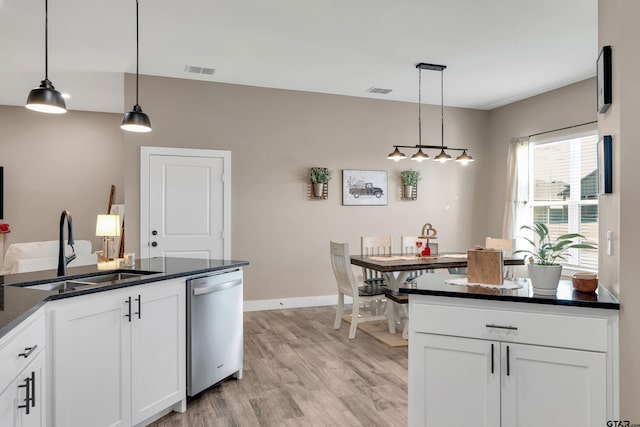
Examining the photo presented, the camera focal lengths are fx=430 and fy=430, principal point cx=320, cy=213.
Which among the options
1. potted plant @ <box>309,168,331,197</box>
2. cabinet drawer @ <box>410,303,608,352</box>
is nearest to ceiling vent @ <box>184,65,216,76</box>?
potted plant @ <box>309,168,331,197</box>

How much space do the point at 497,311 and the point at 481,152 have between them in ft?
17.8

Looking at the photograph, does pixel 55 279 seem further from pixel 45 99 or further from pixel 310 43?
pixel 310 43

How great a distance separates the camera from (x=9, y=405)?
1425mm

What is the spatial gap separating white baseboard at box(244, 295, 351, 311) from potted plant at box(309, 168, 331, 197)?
143cm

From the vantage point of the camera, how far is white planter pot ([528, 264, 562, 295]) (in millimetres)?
1995

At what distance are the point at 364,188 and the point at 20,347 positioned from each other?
501 centimetres

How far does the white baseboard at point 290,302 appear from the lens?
18.3 feet

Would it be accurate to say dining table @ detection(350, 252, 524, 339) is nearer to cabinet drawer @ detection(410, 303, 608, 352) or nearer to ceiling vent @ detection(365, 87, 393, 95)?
cabinet drawer @ detection(410, 303, 608, 352)

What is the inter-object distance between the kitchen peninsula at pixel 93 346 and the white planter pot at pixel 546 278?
197cm

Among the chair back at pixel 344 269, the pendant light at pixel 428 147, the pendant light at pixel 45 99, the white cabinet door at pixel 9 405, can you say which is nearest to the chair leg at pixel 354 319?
the chair back at pixel 344 269

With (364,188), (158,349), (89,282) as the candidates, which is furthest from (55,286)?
(364,188)

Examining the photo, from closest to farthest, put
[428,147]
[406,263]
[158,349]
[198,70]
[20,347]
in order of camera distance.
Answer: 1. [20,347]
2. [158,349]
3. [406,263]
4. [428,147]
5. [198,70]

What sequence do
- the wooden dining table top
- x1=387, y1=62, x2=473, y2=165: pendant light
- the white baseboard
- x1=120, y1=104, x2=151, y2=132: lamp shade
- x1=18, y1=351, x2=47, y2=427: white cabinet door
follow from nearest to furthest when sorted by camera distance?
x1=18, y1=351, x2=47, y2=427: white cabinet door
x1=120, y1=104, x2=151, y2=132: lamp shade
the wooden dining table top
x1=387, y1=62, x2=473, y2=165: pendant light
the white baseboard

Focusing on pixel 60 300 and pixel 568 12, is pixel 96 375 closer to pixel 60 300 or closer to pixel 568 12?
pixel 60 300
